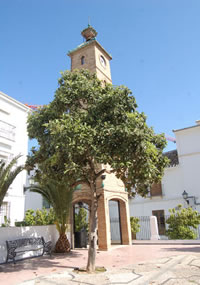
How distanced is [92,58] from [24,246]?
44.8ft

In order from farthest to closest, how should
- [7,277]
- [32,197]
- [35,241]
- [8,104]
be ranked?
[32,197], [8,104], [35,241], [7,277]

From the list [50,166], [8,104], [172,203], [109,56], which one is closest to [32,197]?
[8,104]

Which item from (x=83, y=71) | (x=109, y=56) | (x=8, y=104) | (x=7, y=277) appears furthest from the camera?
(x=109, y=56)

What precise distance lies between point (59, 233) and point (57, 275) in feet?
17.1

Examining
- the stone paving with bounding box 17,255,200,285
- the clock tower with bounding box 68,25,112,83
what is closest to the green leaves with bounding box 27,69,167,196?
the stone paving with bounding box 17,255,200,285

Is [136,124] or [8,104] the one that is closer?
[136,124]

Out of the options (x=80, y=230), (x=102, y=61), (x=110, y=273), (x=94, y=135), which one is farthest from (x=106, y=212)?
(x=102, y=61)

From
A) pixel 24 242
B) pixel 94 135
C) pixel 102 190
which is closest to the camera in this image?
pixel 94 135

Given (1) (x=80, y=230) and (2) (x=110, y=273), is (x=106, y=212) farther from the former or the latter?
(2) (x=110, y=273)

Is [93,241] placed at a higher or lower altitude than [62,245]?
higher

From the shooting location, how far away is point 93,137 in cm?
765

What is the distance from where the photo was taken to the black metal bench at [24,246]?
9305 millimetres

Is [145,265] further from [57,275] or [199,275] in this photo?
[57,275]

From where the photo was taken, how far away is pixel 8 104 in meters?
18.7
